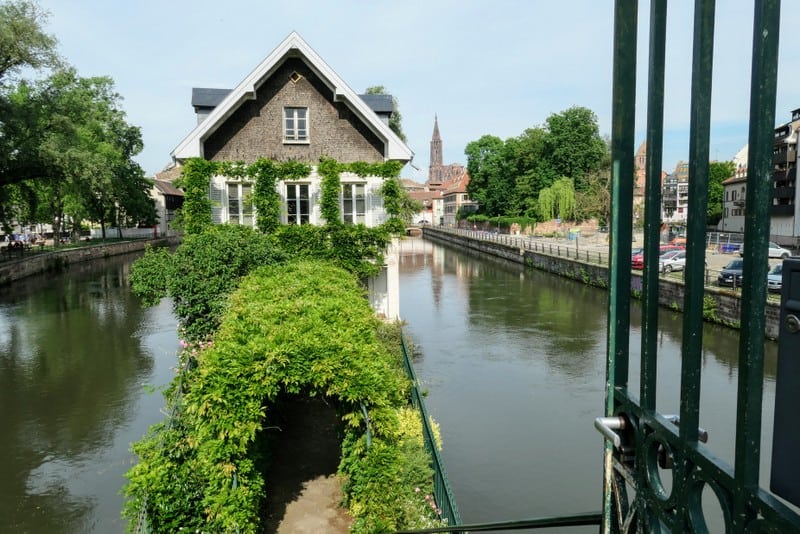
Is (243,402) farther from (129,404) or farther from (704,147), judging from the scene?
(129,404)

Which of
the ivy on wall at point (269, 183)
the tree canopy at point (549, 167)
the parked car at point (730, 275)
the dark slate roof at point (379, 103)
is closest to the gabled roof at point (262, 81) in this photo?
the ivy on wall at point (269, 183)

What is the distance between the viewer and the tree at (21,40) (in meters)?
34.1

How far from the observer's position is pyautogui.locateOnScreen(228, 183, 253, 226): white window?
840 inches

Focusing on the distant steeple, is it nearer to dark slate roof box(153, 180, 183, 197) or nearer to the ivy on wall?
dark slate roof box(153, 180, 183, 197)

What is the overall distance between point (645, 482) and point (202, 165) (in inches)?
815

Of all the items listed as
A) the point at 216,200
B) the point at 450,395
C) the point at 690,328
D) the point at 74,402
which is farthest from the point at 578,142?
the point at 690,328

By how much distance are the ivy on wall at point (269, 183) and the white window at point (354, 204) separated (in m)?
0.45

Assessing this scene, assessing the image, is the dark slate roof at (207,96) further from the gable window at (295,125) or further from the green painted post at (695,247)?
the green painted post at (695,247)

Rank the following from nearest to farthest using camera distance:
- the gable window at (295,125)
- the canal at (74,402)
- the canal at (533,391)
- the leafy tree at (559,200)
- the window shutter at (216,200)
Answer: the canal at (74,402)
the canal at (533,391)
the window shutter at (216,200)
the gable window at (295,125)
the leafy tree at (559,200)

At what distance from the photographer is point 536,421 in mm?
16062

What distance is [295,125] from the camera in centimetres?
2170

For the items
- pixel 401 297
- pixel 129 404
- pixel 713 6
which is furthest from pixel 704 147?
pixel 401 297

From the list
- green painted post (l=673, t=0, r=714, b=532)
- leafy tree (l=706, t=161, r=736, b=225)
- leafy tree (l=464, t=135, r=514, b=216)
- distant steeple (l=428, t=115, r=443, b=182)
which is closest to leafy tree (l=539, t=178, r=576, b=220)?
leafy tree (l=464, t=135, r=514, b=216)

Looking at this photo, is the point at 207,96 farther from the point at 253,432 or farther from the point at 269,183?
the point at 253,432
